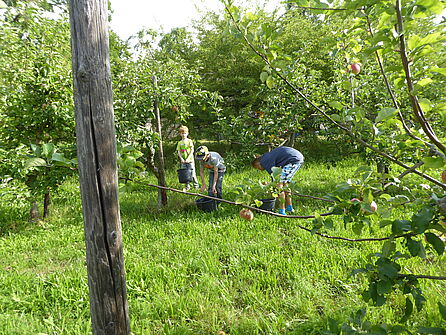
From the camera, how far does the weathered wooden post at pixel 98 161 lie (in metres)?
1.16

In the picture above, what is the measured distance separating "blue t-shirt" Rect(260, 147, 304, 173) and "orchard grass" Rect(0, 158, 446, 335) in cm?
81

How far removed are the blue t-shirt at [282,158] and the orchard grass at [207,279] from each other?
0.81m

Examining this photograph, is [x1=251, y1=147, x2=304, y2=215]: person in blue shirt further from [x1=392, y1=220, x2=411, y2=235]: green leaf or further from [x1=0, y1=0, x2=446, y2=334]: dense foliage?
[x1=392, y1=220, x2=411, y2=235]: green leaf

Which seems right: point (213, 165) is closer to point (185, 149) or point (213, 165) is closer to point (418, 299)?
point (185, 149)

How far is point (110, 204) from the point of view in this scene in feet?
4.19

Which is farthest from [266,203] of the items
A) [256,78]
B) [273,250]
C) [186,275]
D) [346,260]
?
[256,78]

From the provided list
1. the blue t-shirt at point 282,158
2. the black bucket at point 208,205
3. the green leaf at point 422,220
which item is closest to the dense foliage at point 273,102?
the green leaf at point 422,220

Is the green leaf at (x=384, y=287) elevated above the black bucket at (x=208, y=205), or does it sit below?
above

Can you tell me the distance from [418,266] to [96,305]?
108 inches

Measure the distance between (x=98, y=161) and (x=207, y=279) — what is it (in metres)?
1.84

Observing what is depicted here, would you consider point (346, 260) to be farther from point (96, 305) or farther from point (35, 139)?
point (35, 139)

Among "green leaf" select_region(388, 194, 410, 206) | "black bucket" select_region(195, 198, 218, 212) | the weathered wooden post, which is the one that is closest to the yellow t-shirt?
"black bucket" select_region(195, 198, 218, 212)

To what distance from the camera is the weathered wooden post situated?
1159 millimetres

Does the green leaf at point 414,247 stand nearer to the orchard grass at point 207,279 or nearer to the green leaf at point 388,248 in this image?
the green leaf at point 388,248
